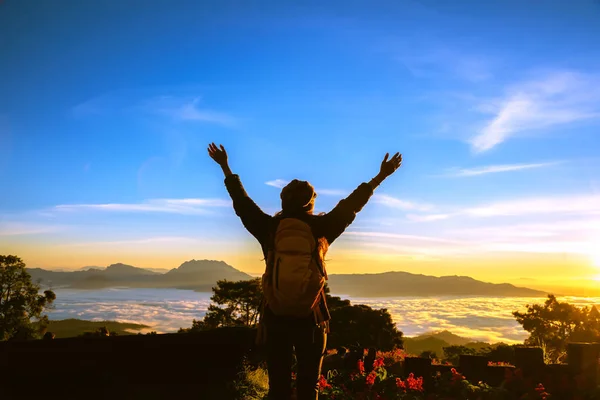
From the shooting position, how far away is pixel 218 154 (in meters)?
4.38

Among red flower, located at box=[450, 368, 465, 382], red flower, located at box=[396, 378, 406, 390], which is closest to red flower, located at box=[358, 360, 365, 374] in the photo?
red flower, located at box=[396, 378, 406, 390]

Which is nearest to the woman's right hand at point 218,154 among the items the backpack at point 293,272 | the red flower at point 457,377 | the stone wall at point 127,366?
the backpack at point 293,272

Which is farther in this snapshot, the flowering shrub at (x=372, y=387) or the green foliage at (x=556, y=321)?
the green foliage at (x=556, y=321)

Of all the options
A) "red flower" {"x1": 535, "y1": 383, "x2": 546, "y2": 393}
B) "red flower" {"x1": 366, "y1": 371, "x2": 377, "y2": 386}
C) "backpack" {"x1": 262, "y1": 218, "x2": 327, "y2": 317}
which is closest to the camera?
"backpack" {"x1": 262, "y1": 218, "x2": 327, "y2": 317}

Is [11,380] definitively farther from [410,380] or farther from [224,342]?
[410,380]

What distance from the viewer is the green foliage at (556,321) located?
159 ft

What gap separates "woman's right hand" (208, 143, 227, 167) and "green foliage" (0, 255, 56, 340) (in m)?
40.9

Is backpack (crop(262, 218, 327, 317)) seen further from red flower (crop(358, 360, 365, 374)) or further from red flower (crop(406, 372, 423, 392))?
red flower (crop(358, 360, 365, 374))

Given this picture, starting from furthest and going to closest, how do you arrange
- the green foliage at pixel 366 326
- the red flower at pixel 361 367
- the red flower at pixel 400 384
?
the green foliage at pixel 366 326 < the red flower at pixel 361 367 < the red flower at pixel 400 384

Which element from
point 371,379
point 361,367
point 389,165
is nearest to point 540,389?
point 371,379

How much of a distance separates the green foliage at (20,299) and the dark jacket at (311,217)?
41374 millimetres

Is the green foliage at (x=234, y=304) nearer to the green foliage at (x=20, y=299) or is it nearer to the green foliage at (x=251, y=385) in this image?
the green foliage at (x=20, y=299)

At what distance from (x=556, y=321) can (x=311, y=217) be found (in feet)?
184

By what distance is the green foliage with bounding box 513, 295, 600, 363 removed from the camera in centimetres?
4850
